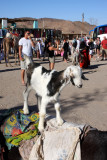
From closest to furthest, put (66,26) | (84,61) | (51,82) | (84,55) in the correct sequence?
(51,82), (84,61), (84,55), (66,26)

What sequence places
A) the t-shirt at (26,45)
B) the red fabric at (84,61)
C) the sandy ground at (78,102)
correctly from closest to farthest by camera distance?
the sandy ground at (78,102), the t-shirt at (26,45), the red fabric at (84,61)

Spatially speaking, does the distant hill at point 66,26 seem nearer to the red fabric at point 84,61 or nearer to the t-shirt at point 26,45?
the red fabric at point 84,61

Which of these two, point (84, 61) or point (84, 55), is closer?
point (84, 61)

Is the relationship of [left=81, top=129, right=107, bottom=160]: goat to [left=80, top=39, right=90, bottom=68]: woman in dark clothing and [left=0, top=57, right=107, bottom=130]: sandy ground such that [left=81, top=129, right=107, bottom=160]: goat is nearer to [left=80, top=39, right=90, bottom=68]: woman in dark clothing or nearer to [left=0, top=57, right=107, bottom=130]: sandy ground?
[left=0, top=57, right=107, bottom=130]: sandy ground

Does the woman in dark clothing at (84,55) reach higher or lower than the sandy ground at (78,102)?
higher

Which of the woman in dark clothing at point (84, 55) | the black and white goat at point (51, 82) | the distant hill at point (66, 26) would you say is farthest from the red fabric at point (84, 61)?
the distant hill at point (66, 26)

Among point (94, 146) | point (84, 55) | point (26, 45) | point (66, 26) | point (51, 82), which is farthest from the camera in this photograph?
point (66, 26)

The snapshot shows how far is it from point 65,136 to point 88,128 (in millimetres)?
304

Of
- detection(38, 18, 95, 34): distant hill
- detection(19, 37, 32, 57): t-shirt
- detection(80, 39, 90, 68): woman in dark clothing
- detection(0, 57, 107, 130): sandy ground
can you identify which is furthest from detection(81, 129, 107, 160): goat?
detection(38, 18, 95, 34): distant hill

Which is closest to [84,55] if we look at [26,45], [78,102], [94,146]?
[26,45]

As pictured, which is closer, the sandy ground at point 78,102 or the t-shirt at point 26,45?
the sandy ground at point 78,102

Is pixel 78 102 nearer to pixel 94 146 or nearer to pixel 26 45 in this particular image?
pixel 26 45

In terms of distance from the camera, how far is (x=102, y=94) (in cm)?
680

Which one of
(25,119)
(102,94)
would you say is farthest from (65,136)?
(102,94)
